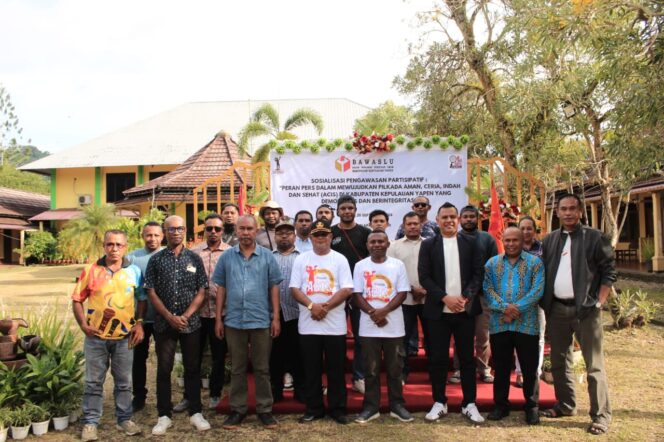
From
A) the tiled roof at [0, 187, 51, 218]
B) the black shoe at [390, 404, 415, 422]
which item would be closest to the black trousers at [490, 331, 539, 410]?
the black shoe at [390, 404, 415, 422]

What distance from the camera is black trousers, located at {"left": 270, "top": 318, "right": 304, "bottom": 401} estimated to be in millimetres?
5066

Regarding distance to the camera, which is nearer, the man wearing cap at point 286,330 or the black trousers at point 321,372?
the black trousers at point 321,372

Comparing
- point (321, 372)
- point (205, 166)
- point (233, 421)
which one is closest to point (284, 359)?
point (321, 372)

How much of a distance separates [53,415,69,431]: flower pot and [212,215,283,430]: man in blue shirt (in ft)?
4.69

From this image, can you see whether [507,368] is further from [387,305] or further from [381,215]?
[381,215]

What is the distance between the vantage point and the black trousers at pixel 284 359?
5.07 m

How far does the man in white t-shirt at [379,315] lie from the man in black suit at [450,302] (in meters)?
0.27

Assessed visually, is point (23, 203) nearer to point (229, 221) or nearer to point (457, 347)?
point (229, 221)

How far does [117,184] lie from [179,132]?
4237 millimetres

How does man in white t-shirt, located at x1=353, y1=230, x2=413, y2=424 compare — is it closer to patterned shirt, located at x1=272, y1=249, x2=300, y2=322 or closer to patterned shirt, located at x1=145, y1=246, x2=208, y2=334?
patterned shirt, located at x1=272, y1=249, x2=300, y2=322

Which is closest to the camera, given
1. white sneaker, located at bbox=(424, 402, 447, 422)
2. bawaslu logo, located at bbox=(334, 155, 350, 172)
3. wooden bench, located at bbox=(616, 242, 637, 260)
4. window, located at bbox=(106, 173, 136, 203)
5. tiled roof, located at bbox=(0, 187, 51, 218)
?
white sneaker, located at bbox=(424, 402, 447, 422)

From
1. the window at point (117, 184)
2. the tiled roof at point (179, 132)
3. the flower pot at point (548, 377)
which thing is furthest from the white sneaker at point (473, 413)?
the window at point (117, 184)

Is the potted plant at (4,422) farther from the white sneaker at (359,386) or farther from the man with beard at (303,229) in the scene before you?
the white sneaker at (359,386)

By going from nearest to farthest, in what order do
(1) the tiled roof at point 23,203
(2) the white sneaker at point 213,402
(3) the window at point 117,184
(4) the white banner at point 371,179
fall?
1. (2) the white sneaker at point 213,402
2. (4) the white banner at point 371,179
3. (3) the window at point 117,184
4. (1) the tiled roof at point 23,203
